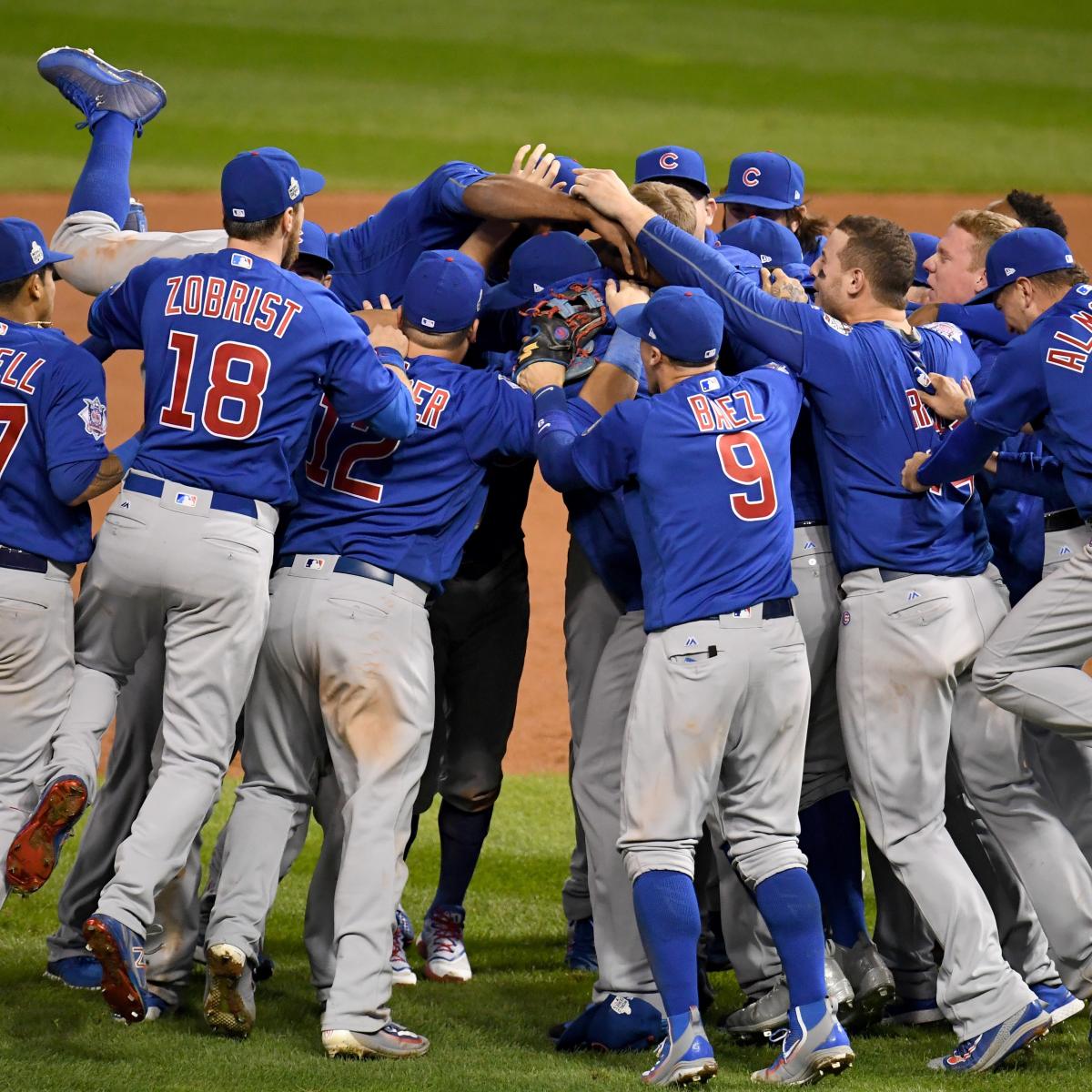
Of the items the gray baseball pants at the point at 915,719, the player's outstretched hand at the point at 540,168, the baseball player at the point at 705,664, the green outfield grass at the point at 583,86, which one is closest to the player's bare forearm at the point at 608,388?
the baseball player at the point at 705,664

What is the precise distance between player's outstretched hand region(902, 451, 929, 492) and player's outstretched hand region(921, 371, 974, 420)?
15 cm

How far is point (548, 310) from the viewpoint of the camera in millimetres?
4961

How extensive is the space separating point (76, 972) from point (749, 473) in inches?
104

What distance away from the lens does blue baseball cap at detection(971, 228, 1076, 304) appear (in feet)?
15.6

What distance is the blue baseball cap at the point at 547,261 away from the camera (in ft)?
16.5

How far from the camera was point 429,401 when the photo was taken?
4.67 meters

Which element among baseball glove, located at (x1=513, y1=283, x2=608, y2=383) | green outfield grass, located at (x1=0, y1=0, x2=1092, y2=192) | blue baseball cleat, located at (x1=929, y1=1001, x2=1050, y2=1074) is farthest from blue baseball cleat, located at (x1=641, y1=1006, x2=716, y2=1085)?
green outfield grass, located at (x1=0, y1=0, x2=1092, y2=192)

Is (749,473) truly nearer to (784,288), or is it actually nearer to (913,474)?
(913,474)

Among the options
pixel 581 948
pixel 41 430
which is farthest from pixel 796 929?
pixel 41 430

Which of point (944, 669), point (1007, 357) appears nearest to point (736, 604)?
point (944, 669)

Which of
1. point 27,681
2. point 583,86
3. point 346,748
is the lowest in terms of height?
point 346,748

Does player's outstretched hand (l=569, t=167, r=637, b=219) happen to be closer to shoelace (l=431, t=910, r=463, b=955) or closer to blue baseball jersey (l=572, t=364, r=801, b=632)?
blue baseball jersey (l=572, t=364, r=801, b=632)

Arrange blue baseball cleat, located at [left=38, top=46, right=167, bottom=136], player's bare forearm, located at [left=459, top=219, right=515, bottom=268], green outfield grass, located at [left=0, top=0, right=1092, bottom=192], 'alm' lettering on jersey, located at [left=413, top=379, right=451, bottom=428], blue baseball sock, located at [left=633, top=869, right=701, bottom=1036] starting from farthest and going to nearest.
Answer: green outfield grass, located at [left=0, top=0, right=1092, bottom=192], blue baseball cleat, located at [left=38, top=46, right=167, bottom=136], player's bare forearm, located at [left=459, top=219, right=515, bottom=268], 'alm' lettering on jersey, located at [left=413, top=379, right=451, bottom=428], blue baseball sock, located at [left=633, top=869, right=701, bottom=1036]

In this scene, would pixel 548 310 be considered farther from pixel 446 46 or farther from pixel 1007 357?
pixel 446 46
